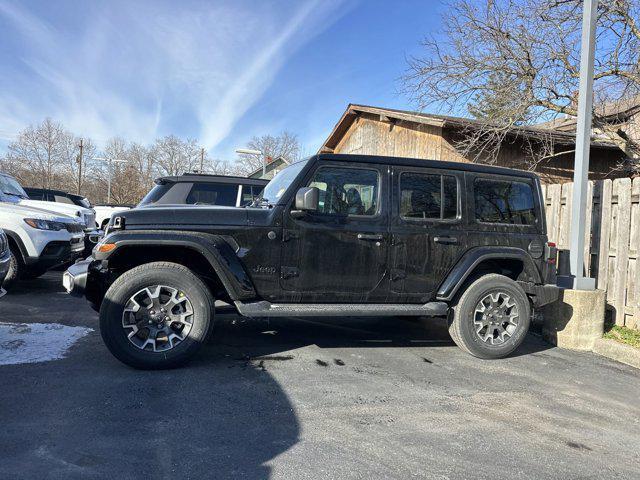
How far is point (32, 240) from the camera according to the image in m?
7.15

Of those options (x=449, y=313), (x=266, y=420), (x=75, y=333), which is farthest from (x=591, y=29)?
(x=75, y=333)

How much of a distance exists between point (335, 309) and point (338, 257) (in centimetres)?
51

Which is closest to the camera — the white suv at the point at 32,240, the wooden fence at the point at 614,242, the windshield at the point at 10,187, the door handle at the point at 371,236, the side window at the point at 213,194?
the door handle at the point at 371,236

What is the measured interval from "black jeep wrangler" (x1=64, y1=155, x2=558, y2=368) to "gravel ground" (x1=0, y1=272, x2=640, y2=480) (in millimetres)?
503

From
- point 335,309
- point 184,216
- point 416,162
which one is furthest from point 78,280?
point 416,162

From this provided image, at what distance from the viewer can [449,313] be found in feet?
16.6

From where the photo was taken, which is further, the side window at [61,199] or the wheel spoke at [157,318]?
the side window at [61,199]

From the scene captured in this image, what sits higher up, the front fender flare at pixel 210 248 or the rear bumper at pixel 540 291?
the front fender flare at pixel 210 248

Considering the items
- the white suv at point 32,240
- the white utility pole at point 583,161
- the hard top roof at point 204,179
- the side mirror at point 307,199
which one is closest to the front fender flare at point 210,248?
the side mirror at point 307,199

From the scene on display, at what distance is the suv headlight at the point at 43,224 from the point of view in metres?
7.18

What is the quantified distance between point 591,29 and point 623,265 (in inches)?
120

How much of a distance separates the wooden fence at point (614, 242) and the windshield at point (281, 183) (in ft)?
13.2

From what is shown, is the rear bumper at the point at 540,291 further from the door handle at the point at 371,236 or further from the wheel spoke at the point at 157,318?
the wheel spoke at the point at 157,318

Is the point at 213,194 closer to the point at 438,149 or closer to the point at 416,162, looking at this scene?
the point at 416,162
